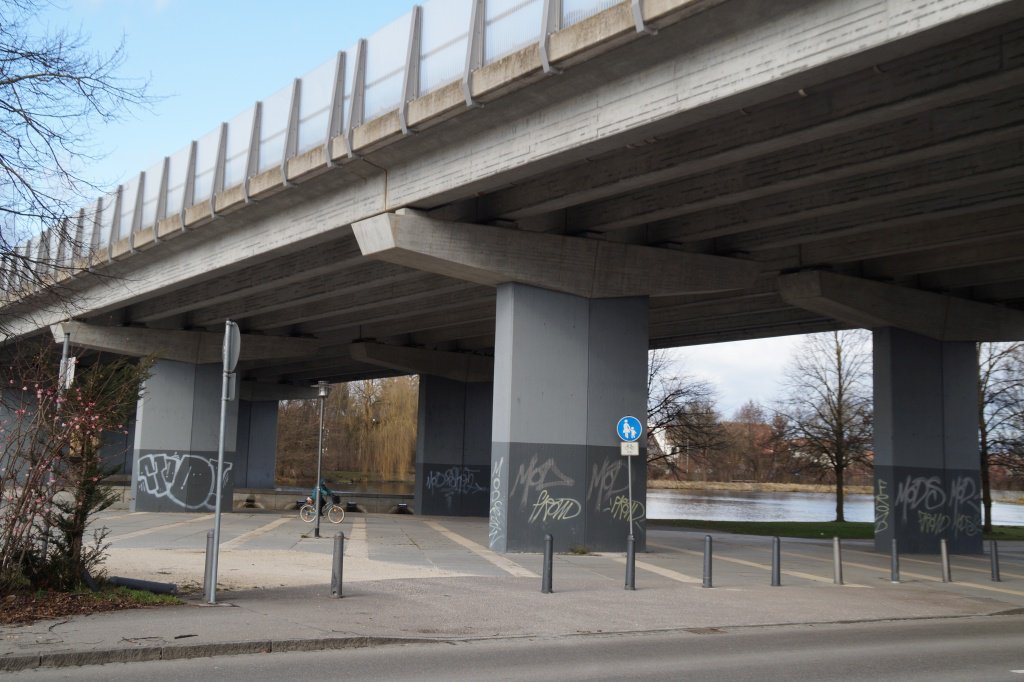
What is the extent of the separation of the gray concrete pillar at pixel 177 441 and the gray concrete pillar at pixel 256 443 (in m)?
27.1

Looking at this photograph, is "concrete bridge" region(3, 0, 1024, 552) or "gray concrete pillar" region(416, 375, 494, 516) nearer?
"concrete bridge" region(3, 0, 1024, 552)

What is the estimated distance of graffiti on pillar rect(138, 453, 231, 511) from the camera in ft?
108

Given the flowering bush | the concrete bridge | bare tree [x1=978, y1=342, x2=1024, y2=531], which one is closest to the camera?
the flowering bush

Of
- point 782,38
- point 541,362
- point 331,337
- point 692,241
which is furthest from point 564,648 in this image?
point 331,337

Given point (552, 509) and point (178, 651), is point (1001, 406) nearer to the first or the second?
point (552, 509)

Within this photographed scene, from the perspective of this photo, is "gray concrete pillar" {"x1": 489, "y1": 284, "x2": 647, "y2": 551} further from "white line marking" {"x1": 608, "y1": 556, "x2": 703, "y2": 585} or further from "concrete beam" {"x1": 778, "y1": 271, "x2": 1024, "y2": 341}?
"concrete beam" {"x1": 778, "y1": 271, "x2": 1024, "y2": 341}

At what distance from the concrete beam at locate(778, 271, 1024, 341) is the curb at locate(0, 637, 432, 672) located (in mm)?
15188

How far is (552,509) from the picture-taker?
18781 mm

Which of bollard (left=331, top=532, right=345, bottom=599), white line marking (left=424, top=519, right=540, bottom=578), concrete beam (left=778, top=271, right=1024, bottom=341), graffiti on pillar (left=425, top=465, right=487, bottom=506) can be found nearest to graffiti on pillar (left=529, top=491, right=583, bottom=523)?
white line marking (left=424, top=519, right=540, bottom=578)

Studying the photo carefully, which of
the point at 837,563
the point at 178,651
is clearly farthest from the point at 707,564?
the point at 178,651

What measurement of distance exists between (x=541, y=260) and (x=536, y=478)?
4380 mm

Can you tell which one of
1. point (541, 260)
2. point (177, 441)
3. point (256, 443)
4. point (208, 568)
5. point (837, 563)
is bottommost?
point (837, 563)

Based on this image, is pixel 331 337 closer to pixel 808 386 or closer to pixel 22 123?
pixel 808 386

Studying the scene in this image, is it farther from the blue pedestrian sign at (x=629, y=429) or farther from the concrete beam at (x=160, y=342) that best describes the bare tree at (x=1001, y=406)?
the concrete beam at (x=160, y=342)
